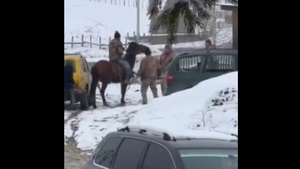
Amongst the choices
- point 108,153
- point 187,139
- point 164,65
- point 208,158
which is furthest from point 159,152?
point 164,65

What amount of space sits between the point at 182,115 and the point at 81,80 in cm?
681

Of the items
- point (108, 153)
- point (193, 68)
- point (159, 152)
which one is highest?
Result: point (193, 68)

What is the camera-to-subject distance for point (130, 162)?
6.19 meters

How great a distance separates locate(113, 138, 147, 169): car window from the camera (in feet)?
20.1

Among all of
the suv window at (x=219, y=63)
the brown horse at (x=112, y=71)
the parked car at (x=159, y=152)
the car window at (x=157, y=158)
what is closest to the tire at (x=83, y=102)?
the brown horse at (x=112, y=71)

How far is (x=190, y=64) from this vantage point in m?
15.7

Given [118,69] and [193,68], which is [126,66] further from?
[193,68]

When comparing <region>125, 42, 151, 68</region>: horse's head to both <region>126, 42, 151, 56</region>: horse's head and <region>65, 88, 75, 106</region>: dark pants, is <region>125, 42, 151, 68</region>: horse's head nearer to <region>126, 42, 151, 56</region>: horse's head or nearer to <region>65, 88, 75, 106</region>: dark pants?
<region>126, 42, 151, 56</region>: horse's head

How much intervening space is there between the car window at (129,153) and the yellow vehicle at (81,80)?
1139cm

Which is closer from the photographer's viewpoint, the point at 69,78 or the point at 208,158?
the point at 208,158

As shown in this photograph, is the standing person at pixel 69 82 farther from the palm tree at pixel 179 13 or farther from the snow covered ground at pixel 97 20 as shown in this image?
the snow covered ground at pixel 97 20

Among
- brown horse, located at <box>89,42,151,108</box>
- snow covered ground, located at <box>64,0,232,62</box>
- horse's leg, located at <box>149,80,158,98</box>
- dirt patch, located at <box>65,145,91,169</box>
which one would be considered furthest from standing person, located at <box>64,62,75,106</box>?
snow covered ground, located at <box>64,0,232,62</box>
